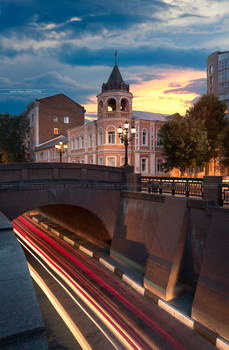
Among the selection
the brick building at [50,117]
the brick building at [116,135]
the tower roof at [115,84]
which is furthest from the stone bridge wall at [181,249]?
the brick building at [50,117]

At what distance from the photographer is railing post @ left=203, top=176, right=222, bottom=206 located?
10594 millimetres

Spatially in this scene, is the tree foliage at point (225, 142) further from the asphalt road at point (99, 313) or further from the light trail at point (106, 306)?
the light trail at point (106, 306)

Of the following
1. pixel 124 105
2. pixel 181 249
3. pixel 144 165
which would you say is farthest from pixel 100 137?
pixel 181 249

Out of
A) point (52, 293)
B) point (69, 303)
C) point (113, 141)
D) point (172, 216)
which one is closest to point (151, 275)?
point (172, 216)

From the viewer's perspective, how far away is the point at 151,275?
1177cm

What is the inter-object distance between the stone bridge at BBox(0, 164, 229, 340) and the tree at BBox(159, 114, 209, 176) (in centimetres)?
1120

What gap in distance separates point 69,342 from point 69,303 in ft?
7.78

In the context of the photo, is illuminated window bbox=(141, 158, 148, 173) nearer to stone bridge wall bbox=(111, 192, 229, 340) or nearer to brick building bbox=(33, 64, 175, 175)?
brick building bbox=(33, 64, 175, 175)

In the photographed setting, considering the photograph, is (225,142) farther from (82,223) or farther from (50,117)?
(50,117)

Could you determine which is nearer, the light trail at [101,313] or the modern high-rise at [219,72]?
the light trail at [101,313]

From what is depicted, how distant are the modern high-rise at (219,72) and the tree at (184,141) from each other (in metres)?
41.4

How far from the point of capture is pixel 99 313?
32.2 ft

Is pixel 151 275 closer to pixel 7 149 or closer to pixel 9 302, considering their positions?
pixel 9 302

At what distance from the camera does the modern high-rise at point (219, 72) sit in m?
63.6
